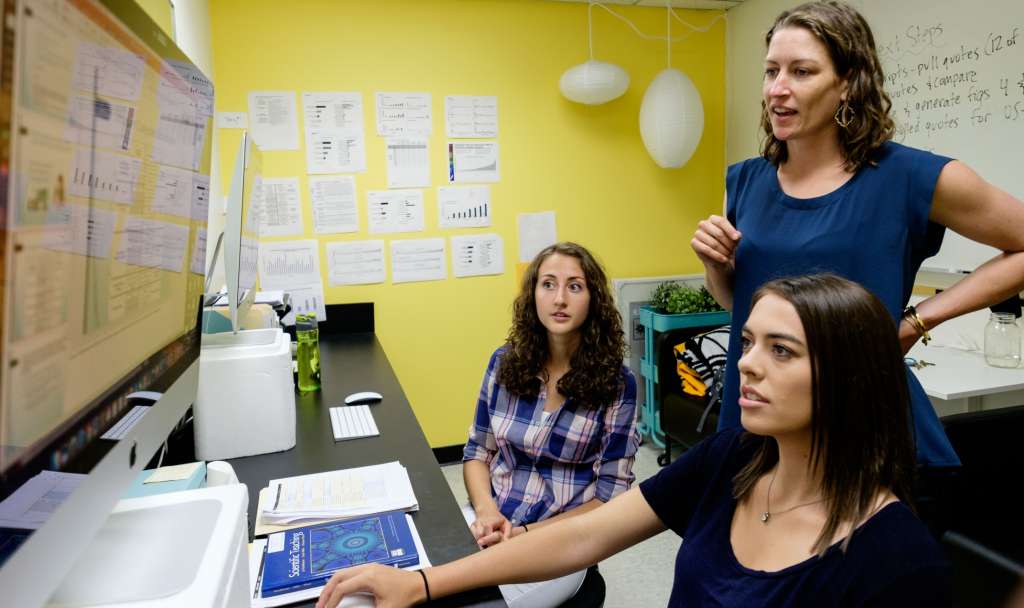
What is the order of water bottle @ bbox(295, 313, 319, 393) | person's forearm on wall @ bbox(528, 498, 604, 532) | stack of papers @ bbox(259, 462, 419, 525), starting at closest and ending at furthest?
stack of papers @ bbox(259, 462, 419, 525) < person's forearm on wall @ bbox(528, 498, 604, 532) < water bottle @ bbox(295, 313, 319, 393)

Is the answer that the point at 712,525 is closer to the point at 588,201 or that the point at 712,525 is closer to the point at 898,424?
the point at 898,424

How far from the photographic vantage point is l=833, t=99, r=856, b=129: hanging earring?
1.29 meters

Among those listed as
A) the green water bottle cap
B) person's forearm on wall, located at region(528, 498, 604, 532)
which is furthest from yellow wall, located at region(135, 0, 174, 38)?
person's forearm on wall, located at region(528, 498, 604, 532)

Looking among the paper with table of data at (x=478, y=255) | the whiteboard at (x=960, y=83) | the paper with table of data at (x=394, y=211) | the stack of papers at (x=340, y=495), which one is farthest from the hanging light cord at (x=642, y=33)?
the stack of papers at (x=340, y=495)


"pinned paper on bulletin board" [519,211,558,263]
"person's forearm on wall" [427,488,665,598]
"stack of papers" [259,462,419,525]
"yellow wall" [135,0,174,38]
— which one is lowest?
"person's forearm on wall" [427,488,665,598]

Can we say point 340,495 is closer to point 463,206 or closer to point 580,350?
point 580,350

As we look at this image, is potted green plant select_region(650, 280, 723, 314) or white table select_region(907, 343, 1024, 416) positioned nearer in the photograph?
white table select_region(907, 343, 1024, 416)

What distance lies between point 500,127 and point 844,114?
2.55 m

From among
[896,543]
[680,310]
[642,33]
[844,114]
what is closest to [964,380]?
[844,114]

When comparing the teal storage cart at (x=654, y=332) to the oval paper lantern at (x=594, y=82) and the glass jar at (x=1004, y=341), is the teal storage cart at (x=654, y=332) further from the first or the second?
the glass jar at (x=1004, y=341)

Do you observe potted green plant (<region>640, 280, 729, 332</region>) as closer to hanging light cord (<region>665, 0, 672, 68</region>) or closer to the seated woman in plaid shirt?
hanging light cord (<region>665, 0, 672, 68</region>)

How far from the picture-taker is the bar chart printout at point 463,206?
3.62 meters

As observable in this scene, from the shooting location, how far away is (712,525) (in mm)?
1026

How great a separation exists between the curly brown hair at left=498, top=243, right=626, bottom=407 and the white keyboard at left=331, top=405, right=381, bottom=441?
1.17 feet
